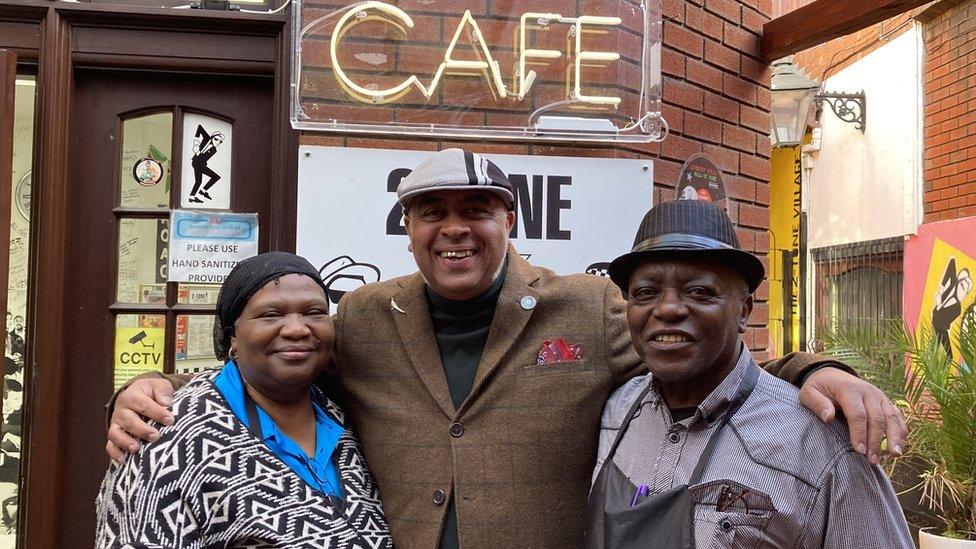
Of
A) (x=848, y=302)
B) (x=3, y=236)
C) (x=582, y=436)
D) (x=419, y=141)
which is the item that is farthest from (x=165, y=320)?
(x=848, y=302)

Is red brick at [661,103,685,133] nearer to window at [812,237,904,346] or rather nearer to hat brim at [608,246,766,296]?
hat brim at [608,246,766,296]

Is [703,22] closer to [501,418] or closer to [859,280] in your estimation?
[501,418]

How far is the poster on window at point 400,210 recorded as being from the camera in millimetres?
3322

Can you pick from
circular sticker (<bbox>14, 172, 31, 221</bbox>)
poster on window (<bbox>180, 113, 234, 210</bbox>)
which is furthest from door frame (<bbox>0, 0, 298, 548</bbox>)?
circular sticker (<bbox>14, 172, 31, 221</bbox>)

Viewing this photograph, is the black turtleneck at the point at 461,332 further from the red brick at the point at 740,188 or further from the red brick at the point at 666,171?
the red brick at the point at 740,188

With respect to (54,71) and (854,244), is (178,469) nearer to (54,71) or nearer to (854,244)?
(54,71)

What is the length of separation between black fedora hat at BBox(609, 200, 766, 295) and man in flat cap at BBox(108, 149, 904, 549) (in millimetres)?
489

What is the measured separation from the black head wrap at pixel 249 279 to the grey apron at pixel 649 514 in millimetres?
943

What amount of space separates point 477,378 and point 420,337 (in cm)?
22

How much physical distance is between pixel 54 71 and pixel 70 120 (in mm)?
204

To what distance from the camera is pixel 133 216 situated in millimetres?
3502

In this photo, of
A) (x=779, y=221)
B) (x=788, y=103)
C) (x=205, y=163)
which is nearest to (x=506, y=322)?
(x=205, y=163)

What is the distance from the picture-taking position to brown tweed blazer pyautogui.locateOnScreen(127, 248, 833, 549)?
2141 millimetres

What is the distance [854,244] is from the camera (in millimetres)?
10555
